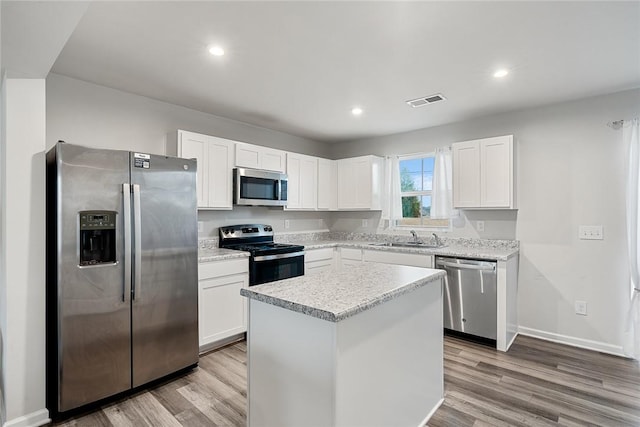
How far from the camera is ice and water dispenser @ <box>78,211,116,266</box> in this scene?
2.13 meters

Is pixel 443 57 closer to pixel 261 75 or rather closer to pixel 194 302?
pixel 261 75

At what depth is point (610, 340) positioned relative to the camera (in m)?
3.10

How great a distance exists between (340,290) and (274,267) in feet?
6.36

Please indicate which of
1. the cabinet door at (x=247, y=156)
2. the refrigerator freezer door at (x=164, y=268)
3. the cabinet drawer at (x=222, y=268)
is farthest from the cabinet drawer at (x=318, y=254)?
the refrigerator freezer door at (x=164, y=268)

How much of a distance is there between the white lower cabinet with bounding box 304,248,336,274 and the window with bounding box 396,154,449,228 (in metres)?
1.14

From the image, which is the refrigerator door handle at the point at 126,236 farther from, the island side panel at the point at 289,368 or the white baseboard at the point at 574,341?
the white baseboard at the point at 574,341

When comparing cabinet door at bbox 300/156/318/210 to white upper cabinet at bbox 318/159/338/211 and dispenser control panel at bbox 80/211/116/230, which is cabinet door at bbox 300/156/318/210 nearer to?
white upper cabinet at bbox 318/159/338/211

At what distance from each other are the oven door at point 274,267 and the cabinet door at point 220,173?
29.7 inches

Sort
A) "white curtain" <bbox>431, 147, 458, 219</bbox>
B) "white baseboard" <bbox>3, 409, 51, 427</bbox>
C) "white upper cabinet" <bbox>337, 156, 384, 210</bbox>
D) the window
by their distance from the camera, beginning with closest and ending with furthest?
"white baseboard" <bbox>3, 409, 51, 427</bbox>
"white curtain" <bbox>431, 147, 458, 219</bbox>
the window
"white upper cabinet" <bbox>337, 156, 384, 210</bbox>

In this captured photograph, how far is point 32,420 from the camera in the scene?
2.01 metres

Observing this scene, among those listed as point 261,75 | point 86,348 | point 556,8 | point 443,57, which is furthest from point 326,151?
point 86,348

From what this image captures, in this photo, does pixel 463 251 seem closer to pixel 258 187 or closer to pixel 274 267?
pixel 274 267

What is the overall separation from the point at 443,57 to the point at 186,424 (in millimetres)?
3030

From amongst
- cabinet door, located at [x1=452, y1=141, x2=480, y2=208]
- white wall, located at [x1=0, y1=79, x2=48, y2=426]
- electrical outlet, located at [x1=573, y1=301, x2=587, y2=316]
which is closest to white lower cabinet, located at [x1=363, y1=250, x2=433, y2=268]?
cabinet door, located at [x1=452, y1=141, x2=480, y2=208]
